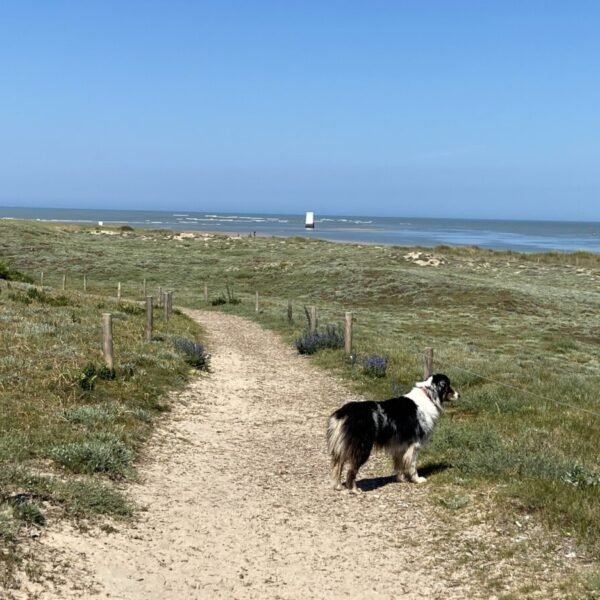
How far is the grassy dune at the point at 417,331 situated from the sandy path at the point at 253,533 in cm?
94

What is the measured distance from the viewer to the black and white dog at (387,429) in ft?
28.0

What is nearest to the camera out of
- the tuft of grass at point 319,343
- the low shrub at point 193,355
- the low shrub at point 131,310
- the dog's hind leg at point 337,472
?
the dog's hind leg at point 337,472

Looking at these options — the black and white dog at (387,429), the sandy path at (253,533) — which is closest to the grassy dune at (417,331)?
the black and white dog at (387,429)

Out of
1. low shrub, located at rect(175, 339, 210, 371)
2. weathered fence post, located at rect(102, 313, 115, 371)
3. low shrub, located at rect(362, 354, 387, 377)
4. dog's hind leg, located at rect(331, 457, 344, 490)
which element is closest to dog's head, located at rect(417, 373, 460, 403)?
dog's hind leg, located at rect(331, 457, 344, 490)

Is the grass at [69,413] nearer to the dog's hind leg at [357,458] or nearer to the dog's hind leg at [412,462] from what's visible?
the dog's hind leg at [357,458]

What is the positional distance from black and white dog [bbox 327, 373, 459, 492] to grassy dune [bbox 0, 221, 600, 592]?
1.99ft

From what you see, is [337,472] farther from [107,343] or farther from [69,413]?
[107,343]

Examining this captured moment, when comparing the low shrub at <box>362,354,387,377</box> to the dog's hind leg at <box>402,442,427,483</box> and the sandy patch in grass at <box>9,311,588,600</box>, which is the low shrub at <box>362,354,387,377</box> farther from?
the dog's hind leg at <box>402,442,427,483</box>

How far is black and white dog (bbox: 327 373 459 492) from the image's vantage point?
8531 millimetres

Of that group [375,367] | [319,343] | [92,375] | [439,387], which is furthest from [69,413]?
[319,343]

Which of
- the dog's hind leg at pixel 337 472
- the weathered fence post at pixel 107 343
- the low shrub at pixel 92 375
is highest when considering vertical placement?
the weathered fence post at pixel 107 343

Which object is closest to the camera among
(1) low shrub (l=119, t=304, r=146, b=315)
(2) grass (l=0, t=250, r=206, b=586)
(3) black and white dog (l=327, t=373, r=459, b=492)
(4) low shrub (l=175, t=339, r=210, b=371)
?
(2) grass (l=0, t=250, r=206, b=586)

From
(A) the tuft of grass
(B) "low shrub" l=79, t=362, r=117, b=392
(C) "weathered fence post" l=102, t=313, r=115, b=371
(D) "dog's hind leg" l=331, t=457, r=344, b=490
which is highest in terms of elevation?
(C) "weathered fence post" l=102, t=313, r=115, b=371

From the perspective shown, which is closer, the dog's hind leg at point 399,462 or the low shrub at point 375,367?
the dog's hind leg at point 399,462
